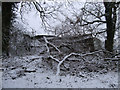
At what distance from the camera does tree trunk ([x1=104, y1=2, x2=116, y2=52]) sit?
2543 mm

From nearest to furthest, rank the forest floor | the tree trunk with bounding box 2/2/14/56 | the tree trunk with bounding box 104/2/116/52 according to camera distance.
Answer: the forest floor
the tree trunk with bounding box 2/2/14/56
the tree trunk with bounding box 104/2/116/52

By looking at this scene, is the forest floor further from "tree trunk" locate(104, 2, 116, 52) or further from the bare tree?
the bare tree

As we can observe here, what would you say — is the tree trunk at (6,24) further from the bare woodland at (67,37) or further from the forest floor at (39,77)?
the forest floor at (39,77)

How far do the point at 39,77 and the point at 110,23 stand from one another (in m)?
2.26

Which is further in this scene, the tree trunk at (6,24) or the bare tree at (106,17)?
the bare tree at (106,17)

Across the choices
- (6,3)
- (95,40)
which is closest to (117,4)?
(95,40)

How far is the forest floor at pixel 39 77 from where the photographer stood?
1810 mm

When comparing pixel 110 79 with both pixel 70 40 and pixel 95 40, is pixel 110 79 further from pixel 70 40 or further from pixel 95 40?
pixel 70 40

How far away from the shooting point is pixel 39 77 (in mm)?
1999

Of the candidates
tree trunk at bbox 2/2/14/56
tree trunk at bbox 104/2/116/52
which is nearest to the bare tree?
tree trunk at bbox 104/2/116/52

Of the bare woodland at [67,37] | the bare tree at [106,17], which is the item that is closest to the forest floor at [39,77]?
the bare woodland at [67,37]

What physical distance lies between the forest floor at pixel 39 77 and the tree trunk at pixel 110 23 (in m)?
0.74

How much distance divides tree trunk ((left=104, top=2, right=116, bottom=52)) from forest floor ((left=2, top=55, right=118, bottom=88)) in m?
0.74

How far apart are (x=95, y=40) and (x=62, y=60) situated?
3.39 ft
